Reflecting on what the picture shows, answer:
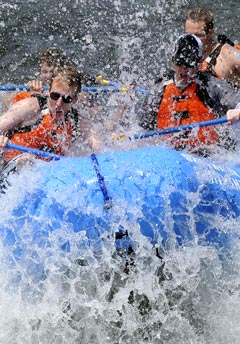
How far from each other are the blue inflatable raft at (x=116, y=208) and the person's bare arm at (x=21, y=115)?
956 millimetres

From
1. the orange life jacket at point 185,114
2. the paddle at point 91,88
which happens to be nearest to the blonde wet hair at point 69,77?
the orange life jacket at point 185,114

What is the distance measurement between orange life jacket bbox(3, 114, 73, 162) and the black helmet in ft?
3.05

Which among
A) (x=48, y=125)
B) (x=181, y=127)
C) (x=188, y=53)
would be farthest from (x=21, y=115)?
(x=188, y=53)

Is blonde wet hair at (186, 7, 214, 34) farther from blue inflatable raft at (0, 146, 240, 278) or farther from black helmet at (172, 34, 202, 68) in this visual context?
blue inflatable raft at (0, 146, 240, 278)

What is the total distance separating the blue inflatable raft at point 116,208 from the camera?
3.74 metres

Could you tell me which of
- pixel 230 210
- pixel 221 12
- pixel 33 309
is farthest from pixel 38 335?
pixel 221 12

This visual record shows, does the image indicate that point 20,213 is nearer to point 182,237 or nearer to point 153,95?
point 182,237

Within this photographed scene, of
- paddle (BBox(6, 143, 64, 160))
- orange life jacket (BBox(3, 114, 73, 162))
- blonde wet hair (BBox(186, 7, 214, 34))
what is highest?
blonde wet hair (BBox(186, 7, 214, 34))

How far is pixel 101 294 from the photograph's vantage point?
3.90 m

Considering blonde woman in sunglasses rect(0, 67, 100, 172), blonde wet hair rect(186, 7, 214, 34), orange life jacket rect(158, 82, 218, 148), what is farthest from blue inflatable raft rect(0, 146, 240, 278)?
blonde wet hair rect(186, 7, 214, 34)

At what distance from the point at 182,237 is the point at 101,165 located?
2.14 ft

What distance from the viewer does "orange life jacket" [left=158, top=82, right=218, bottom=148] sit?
4914 millimetres

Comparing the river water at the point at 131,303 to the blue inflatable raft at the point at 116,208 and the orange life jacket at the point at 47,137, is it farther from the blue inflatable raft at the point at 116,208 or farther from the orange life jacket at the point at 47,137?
the orange life jacket at the point at 47,137

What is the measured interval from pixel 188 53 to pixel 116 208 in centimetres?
156
